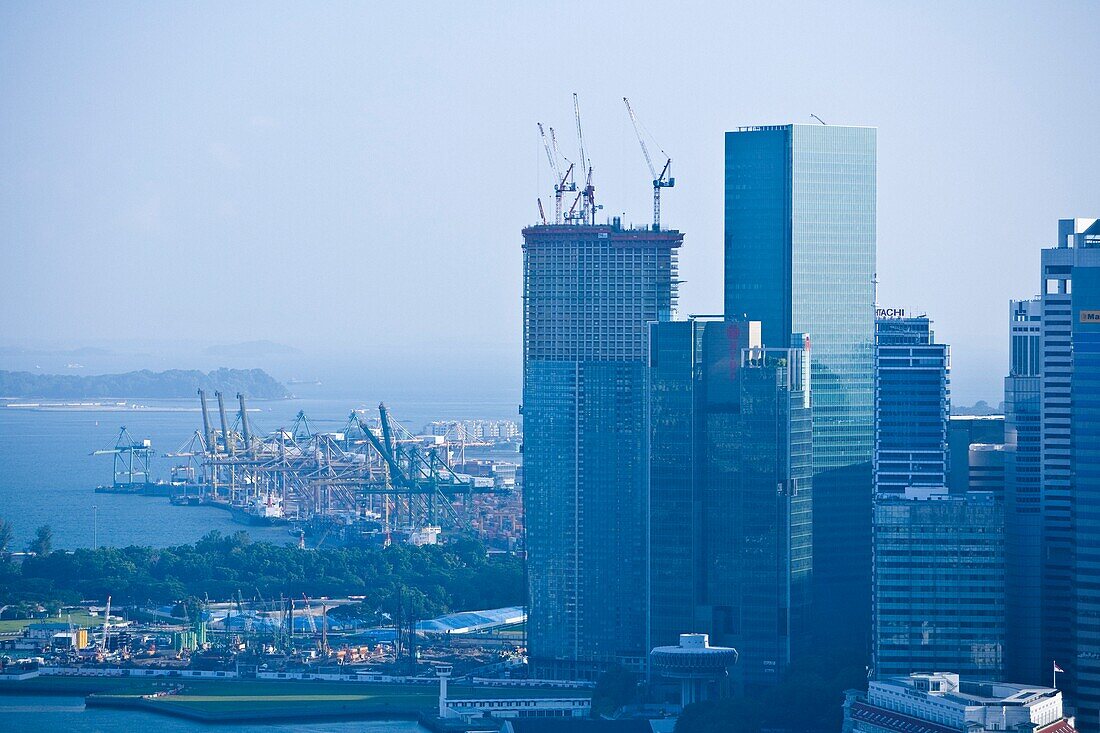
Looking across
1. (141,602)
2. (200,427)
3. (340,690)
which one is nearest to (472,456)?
(200,427)

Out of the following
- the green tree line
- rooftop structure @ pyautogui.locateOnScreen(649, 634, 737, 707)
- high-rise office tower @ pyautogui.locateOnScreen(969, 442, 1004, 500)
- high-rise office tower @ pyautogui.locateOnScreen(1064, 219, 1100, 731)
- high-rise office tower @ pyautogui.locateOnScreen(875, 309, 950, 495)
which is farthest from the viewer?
the green tree line

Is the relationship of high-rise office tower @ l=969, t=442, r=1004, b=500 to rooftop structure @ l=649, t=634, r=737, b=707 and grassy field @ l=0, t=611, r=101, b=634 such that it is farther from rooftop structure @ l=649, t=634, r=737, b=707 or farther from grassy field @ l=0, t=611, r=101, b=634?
grassy field @ l=0, t=611, r=101, b=634

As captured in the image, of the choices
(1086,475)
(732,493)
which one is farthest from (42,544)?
(1086,475)

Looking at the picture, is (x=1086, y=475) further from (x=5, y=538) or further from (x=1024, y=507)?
(x=5, y=538)

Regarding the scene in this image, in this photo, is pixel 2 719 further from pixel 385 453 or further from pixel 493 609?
pixel 385 453

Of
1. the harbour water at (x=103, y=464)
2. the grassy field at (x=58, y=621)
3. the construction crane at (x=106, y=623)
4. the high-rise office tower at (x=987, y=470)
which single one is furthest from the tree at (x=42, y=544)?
the high-rise office tower at (x=987, y=470)

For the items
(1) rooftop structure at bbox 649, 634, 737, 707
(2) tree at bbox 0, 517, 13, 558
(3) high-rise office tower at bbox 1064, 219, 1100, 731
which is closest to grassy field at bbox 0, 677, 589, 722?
(1) rooftop structure at bbox 649, 634, 737, 707
